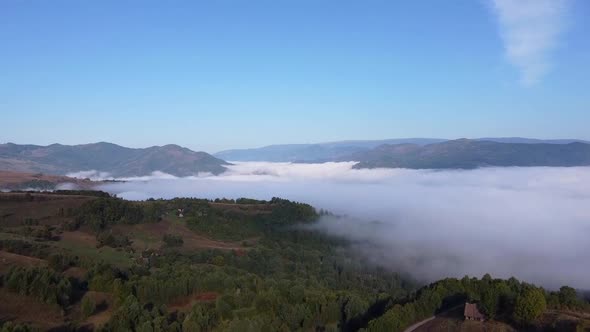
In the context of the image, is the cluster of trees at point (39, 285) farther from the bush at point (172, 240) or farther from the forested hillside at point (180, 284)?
the bush at point (172, 240)

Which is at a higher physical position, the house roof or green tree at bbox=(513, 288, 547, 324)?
green tree at bbox=(513, 288, 547, 324)

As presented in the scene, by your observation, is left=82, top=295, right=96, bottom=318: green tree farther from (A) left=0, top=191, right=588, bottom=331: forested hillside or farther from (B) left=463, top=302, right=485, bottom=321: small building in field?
(B) left=463, top=302, right=485, bottom=321: small building in field

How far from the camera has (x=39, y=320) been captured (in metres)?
53.8

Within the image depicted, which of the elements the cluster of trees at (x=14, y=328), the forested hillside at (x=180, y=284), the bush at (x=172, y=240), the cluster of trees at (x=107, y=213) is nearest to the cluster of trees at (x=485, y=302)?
the forested hillside at (x=180, y=284)

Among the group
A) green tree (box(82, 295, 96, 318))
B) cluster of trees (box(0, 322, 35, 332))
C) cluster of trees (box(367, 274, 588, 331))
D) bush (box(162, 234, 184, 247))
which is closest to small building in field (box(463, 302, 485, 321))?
cluster of trees (box(367, 274, 588, 331))

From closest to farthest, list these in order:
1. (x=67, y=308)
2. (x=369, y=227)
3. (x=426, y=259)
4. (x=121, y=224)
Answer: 1. (x=67, y=308)
2. (x=121, y=224)
3. (x=426, y=259)
4. (x=369, y=227)

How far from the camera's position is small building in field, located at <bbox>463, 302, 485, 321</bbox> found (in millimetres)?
49750

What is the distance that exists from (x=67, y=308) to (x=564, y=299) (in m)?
57.3

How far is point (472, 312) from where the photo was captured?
165 feet

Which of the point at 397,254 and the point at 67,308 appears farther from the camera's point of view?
the point at 397,254

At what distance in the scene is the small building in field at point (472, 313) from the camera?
49.8 metres

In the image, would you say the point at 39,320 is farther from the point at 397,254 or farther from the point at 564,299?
the point at 397,254

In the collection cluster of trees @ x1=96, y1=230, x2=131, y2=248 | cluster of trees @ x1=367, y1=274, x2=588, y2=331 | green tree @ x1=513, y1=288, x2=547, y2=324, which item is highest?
green tree @ x1=513, y1=288, x2=547, y2=324

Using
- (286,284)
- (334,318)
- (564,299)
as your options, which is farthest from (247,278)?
(564,299)
